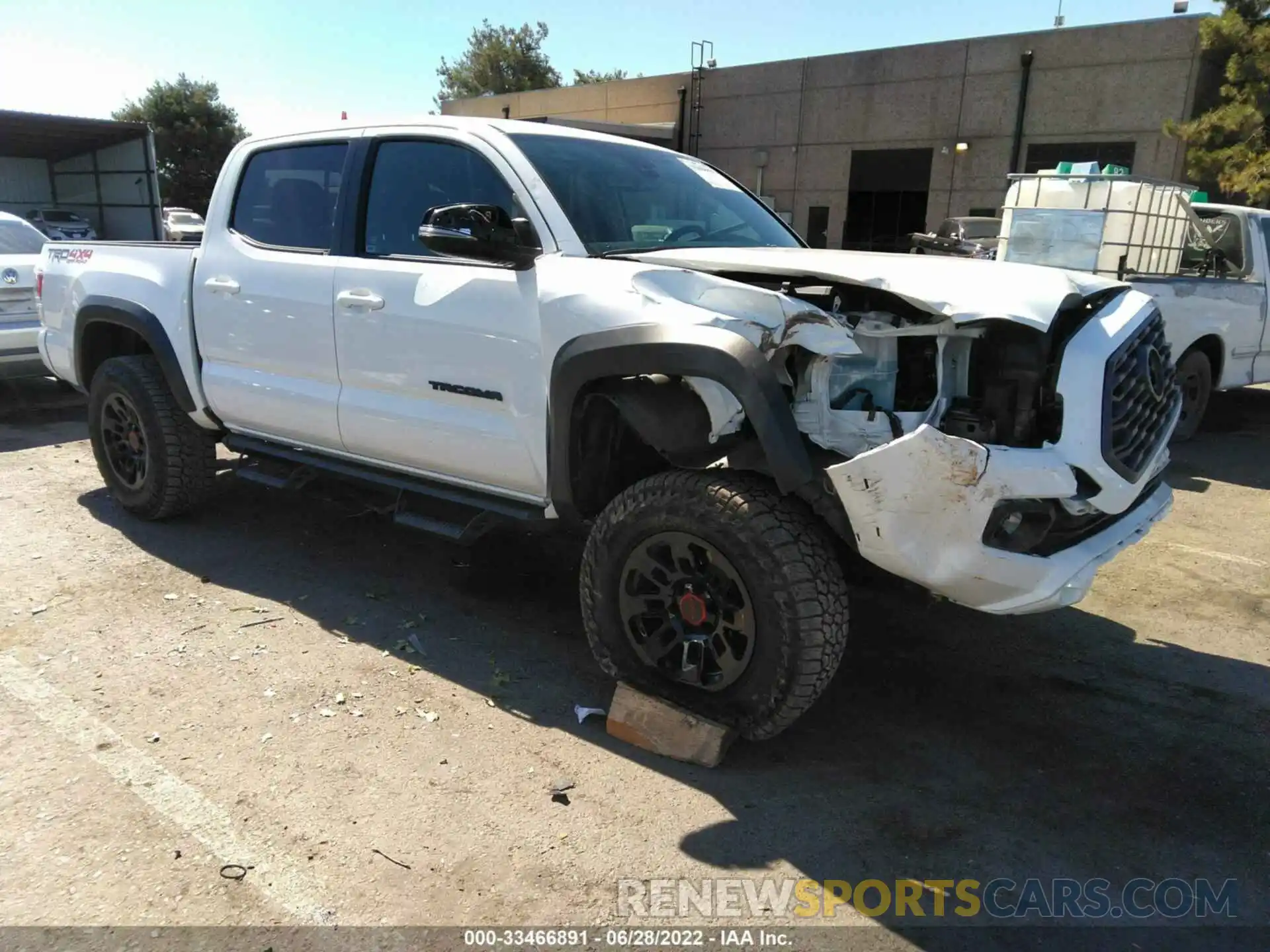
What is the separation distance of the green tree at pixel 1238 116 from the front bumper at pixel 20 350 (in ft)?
49.0

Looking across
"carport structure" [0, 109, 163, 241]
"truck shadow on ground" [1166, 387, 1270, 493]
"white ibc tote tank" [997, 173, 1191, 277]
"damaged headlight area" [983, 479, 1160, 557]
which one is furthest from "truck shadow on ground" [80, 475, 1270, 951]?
"carport structure" [0, 109, 163, 241]

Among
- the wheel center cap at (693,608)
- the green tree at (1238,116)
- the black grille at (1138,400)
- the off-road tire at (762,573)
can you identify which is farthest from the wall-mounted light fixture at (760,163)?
the wheel center cap at (693,608)

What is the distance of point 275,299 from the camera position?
4.34m

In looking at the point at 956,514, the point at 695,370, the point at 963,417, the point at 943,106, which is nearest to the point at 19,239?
the point at 695,370

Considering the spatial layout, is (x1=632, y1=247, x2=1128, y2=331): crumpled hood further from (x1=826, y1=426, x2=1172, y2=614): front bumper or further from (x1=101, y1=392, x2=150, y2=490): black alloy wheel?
(x1=101, y1=392, x2=150, y2=490): black alloy wheel

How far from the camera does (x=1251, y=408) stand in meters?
9.67

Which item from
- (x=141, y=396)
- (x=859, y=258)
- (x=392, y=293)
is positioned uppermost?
(x=859, y=258)

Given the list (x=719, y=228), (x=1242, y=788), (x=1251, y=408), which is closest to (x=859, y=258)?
(x=719, y=228)

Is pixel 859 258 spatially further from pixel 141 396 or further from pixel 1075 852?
pixel 141 396

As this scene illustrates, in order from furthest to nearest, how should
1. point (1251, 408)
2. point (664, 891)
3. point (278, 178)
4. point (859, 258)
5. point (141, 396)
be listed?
point (1251, 408)
point (141, 396)
point (278, 178)
point (859, 258)
point (664, 891)

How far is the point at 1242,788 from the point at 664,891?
1.99 m

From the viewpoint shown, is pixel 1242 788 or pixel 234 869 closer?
pixel 234 869

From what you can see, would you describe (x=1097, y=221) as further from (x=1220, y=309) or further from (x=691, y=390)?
(x=691, y=390)

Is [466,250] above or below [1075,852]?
above
